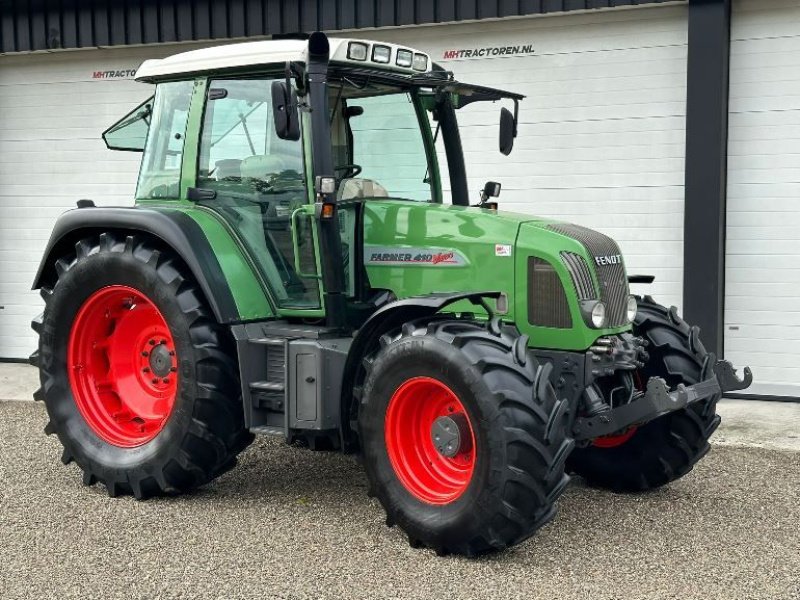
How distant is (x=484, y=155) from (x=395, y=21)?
4.78ft

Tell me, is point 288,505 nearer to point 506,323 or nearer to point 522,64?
point 506,323

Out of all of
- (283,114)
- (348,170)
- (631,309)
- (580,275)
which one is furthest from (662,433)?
(283,114)

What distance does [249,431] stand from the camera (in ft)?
19.5

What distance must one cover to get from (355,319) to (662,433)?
1853 mm

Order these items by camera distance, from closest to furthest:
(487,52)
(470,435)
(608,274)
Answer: (470,435), (608,274), (487,52)

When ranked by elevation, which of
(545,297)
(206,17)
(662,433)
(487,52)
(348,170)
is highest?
(206,17)

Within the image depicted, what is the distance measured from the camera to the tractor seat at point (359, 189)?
236 inches

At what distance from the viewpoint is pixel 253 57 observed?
5.89m

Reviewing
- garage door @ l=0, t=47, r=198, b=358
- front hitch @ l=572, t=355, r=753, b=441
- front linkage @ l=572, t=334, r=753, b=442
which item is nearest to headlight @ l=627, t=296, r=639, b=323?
front linkage @ l=572, t=334, r=753, b=442

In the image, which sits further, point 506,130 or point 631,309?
point 506,130

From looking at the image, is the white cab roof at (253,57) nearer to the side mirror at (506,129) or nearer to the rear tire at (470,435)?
the side mirror at (506,129)

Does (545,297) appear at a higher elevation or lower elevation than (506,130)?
lower

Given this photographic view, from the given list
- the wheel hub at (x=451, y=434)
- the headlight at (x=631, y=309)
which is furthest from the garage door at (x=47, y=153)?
the wheel hub at (x=451, y=434)

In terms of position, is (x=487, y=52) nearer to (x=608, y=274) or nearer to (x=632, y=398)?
(x=608, y=274)
